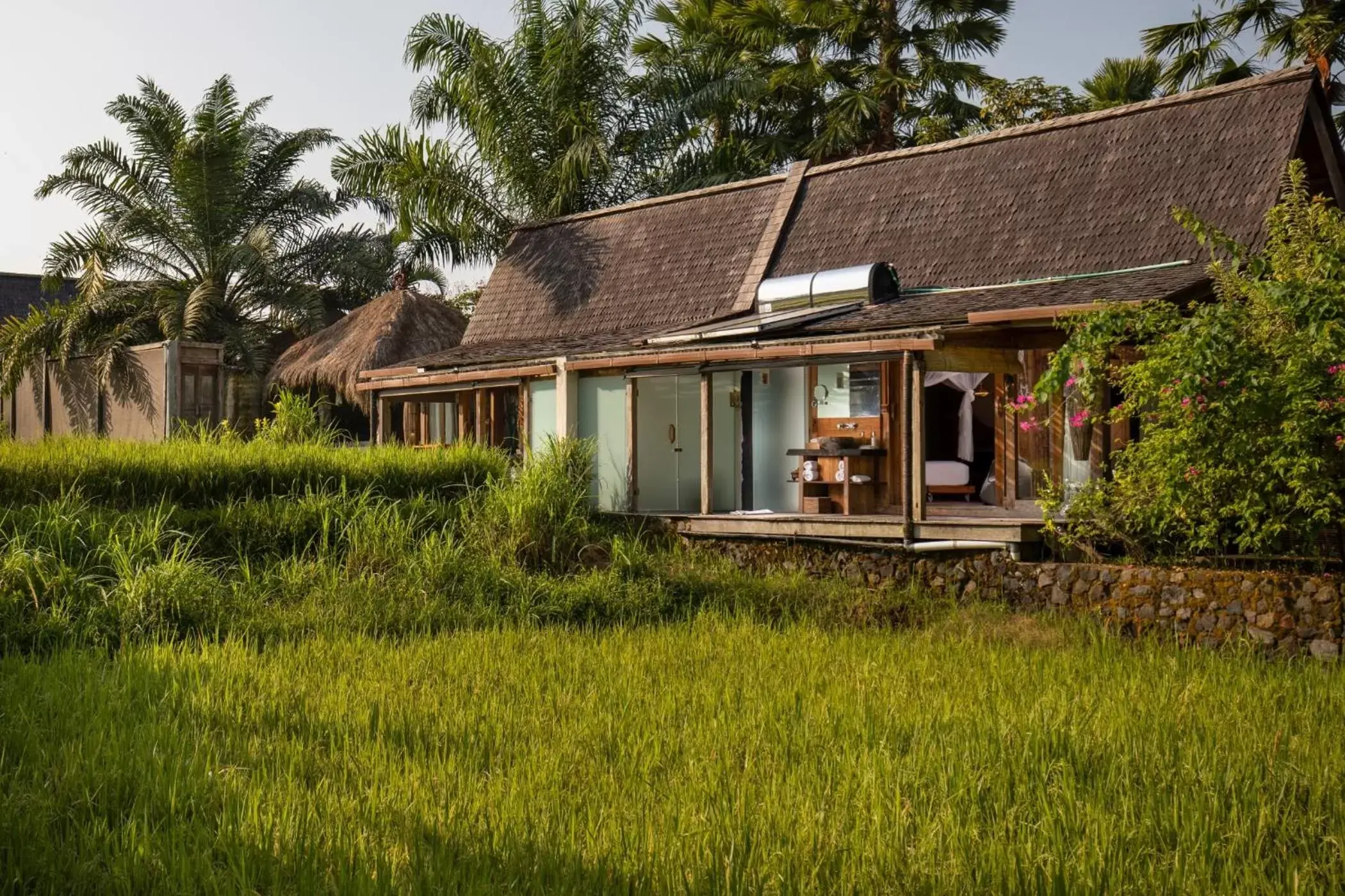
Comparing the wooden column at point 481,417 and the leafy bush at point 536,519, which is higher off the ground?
the wooden column at point 481,417

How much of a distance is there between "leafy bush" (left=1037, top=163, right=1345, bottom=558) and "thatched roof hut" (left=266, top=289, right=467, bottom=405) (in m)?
13.6

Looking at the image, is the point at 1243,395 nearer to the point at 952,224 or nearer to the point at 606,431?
the point at 952,224

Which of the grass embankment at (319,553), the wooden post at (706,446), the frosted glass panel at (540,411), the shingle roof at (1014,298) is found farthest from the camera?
the frosted glass panel at (540,411)

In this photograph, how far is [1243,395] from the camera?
873 cm

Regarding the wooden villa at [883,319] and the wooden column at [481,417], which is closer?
the wooden villa at [883,319]

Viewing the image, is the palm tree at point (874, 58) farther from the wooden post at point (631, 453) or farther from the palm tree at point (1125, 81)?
the wooden post at point (631, 453)

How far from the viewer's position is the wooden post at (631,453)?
14.0 metres

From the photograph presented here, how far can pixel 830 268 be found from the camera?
14.5 m

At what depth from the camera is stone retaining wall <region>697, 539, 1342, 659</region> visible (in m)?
8.80

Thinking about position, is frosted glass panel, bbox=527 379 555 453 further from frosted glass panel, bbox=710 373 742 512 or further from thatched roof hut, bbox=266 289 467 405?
thatched roof hut, bbox=266 289 467 405

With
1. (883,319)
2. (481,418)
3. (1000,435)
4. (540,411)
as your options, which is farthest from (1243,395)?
(481,418)

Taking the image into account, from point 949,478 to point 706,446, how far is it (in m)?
3.30

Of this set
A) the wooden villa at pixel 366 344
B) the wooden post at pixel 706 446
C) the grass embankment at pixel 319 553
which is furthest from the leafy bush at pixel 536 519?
the wooden villa at pixel 366 344

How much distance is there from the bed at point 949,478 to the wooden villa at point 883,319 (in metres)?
0.03
